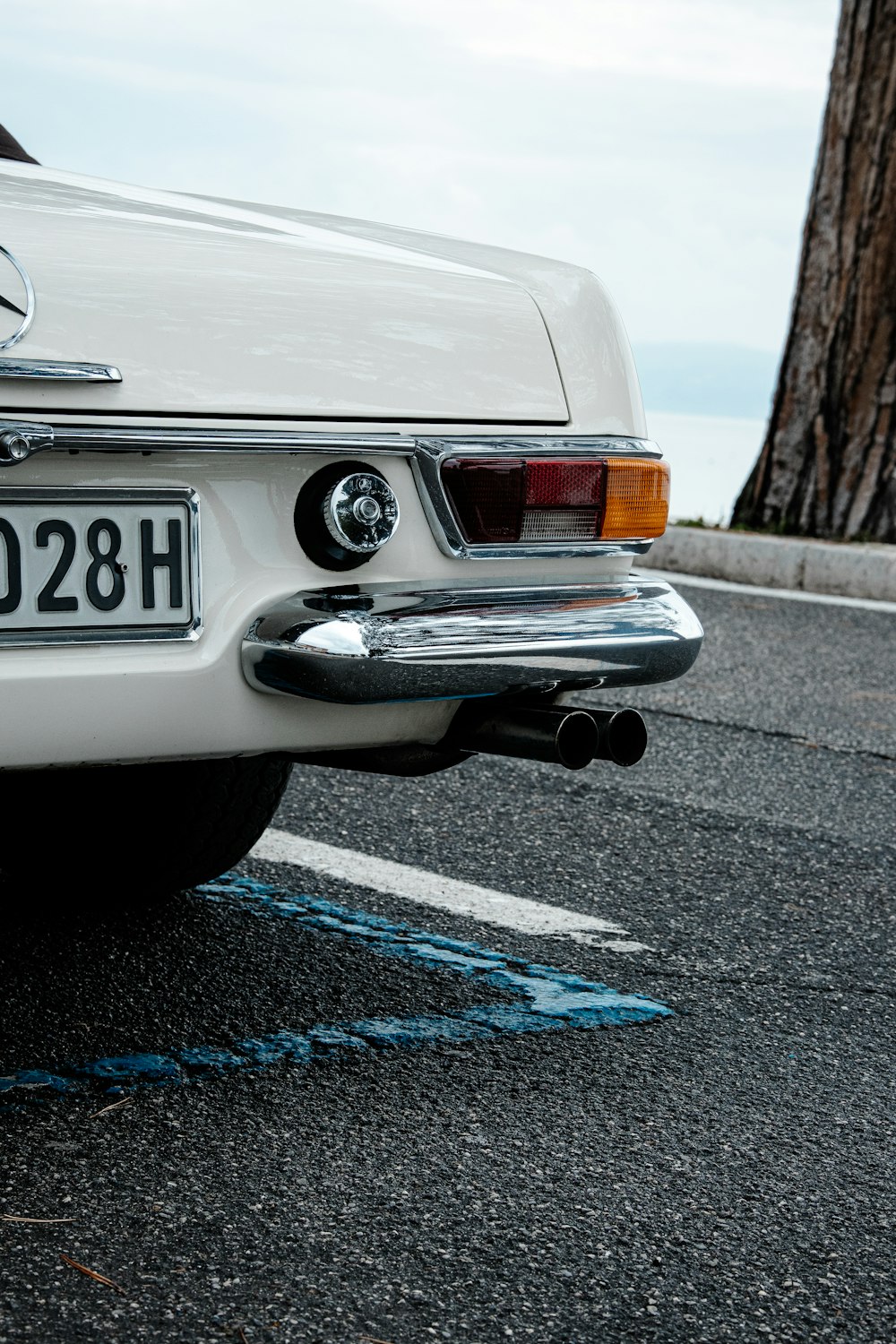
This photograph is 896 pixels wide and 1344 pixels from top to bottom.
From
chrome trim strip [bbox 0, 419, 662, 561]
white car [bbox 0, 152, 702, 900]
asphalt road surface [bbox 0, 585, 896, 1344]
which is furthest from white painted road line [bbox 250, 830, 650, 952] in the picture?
chrome trim strip [bbox 0, 419, 662, 561]

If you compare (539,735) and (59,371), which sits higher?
(59,371)

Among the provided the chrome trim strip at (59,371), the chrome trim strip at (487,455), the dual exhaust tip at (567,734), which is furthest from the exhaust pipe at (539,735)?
the chrome trim strip at (59,371)

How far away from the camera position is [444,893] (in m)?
3.23

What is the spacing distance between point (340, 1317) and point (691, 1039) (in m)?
0.96

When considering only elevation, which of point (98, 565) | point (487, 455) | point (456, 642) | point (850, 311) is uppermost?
point (850, 311)

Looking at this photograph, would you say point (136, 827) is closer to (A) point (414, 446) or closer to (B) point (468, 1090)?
(B) point (468, 1090)

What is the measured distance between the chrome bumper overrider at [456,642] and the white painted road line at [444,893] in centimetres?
76

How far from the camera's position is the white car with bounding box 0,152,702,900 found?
201 cm

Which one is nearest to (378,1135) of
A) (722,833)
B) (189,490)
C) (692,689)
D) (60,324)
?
(189,490)

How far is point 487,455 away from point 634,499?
28 cm

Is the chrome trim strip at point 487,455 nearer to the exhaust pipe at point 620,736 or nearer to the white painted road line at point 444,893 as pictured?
the exhaust pipe at point 620,736

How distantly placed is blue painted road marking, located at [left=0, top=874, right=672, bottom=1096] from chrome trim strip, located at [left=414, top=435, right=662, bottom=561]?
0.74 meters

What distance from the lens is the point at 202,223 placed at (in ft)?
7.79

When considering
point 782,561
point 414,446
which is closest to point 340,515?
point 414,446
